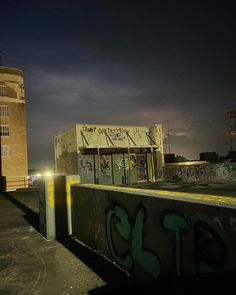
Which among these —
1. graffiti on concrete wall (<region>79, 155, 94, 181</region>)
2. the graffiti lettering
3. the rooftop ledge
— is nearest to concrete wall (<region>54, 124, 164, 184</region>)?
graffiti on concrete wall (<region>79, 155, 94, 181</region>)

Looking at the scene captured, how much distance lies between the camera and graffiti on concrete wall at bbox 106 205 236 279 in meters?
2.64

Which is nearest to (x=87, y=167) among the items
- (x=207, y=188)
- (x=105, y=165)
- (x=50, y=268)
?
(x=105, y=165)

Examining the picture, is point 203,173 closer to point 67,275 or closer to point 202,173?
point 202,173

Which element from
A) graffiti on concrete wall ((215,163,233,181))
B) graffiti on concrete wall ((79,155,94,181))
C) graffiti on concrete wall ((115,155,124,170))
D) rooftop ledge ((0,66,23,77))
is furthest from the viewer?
rooftop ledge ((0,66,23,77))

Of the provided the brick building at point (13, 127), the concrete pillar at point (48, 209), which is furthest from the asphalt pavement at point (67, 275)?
the brick building at point (13, 127)

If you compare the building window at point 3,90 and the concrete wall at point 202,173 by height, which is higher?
the building window at point 3,90

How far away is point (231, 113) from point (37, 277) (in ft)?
278

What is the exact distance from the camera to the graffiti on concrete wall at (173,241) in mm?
2645

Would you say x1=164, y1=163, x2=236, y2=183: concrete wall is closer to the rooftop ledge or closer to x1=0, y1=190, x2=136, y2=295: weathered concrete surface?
x1=0, y1=190, x2=136, y2=295: weathered concrete surface

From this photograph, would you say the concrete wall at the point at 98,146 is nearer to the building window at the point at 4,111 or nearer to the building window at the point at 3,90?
the building window at the point at 4,111

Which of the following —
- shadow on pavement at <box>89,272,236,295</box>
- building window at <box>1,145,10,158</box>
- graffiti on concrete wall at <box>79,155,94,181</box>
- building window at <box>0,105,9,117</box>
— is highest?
building window at <box>0,105,9,117</box>

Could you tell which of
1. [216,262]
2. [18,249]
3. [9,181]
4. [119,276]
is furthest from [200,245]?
[9,181]

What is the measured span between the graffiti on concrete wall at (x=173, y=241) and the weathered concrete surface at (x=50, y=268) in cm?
43

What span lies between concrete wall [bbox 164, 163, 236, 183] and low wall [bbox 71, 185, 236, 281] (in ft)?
61.3
